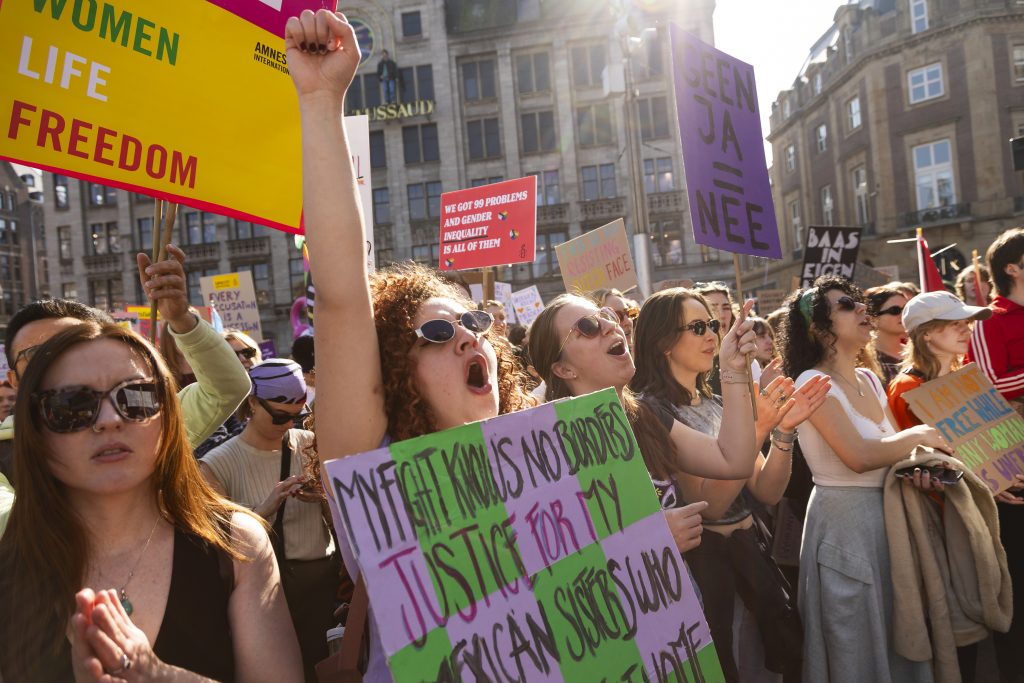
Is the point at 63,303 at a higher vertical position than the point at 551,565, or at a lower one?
higher

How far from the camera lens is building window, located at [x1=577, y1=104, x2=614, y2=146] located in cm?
3169

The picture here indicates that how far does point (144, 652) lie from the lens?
4.17 feet

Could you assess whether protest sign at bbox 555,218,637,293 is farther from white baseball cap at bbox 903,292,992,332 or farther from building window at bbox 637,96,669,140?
building window at bbox 637,96,669,140

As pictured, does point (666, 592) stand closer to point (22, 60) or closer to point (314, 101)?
point (314, 101)

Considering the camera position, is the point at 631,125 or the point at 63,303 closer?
the point at 63,303

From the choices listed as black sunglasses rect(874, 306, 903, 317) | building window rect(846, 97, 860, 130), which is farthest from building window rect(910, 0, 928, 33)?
black sunglasses rect(874, 306, 903, 317)

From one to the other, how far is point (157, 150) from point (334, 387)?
132 centimetres

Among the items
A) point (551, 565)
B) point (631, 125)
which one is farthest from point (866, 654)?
point (631, 125)

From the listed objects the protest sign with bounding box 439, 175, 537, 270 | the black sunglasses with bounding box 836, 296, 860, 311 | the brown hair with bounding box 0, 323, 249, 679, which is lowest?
the brown hair with bounding box 0, 323, 249, 679

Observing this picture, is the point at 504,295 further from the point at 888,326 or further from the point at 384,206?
the point at 384,206

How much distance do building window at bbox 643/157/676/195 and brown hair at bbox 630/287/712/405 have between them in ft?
97.6

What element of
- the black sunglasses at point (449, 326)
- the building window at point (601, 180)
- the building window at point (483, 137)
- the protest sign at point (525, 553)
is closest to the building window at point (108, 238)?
the building window at point (483, 137)

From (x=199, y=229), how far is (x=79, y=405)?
36344mm

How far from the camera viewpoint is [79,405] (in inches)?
59.0
